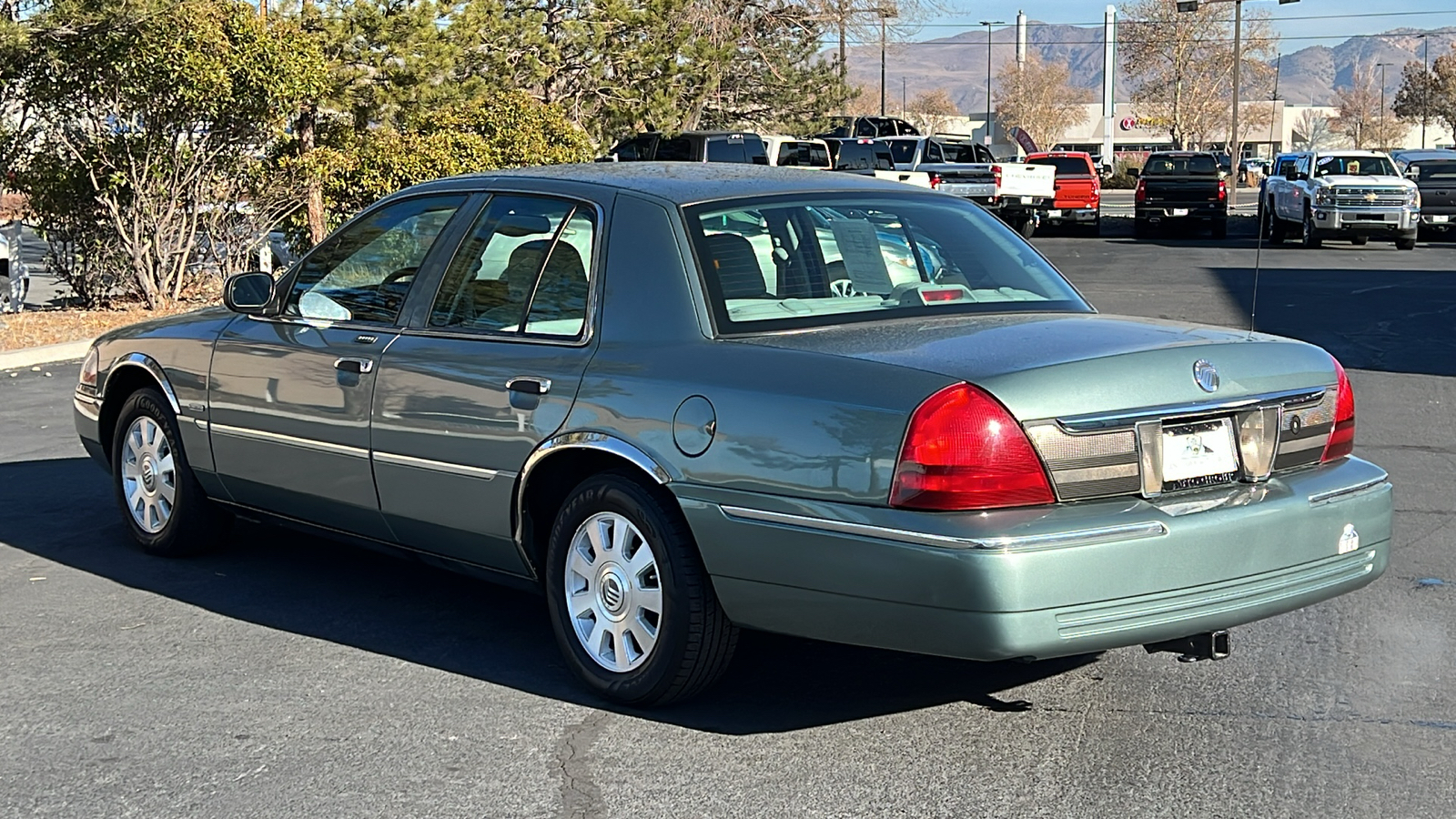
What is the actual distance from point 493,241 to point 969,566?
2193 millimetres

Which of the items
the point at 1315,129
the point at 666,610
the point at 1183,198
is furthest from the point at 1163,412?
the point at 1315,129

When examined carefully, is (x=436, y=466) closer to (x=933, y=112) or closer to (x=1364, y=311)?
(x=1364, y=311)

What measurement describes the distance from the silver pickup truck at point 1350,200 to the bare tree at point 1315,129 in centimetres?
10115

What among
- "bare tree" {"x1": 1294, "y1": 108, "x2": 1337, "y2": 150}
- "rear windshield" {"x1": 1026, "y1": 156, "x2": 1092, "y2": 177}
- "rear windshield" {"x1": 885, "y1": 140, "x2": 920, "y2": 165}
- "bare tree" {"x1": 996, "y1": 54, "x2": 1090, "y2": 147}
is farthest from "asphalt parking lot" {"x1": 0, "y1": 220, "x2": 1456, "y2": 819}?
"bare tree" {"x1": 1294, "y1": 108, "x2": 1337, "y2": 150}

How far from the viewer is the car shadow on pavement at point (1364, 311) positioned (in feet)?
46.3

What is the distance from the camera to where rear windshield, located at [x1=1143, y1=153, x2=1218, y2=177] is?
34.6 meters

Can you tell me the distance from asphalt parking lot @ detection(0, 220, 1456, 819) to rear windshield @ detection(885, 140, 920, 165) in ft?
85.3

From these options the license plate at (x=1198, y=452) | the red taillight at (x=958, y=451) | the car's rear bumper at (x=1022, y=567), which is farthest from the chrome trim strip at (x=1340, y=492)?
the red taillight at (x=958, y=451)

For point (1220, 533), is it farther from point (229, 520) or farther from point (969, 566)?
point (229, 520)

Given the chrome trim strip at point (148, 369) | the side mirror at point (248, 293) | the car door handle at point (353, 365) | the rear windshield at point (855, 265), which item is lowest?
the chrome trim strip at point (148, 369)

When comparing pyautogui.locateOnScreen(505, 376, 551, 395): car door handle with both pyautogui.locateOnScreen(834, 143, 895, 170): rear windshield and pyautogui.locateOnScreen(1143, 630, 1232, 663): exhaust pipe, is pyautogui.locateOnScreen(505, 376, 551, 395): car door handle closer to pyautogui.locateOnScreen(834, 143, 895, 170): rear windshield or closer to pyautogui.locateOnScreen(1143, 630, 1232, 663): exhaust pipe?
pyautogui.locateOnScreen(1143, 630, 1232, 663): exhaust pipe

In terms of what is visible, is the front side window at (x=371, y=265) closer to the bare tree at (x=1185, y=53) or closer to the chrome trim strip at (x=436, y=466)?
the chrome trim strip at (x=436, y=466)

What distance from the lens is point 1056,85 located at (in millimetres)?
104625

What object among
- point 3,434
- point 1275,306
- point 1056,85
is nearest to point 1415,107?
point 1056,85
